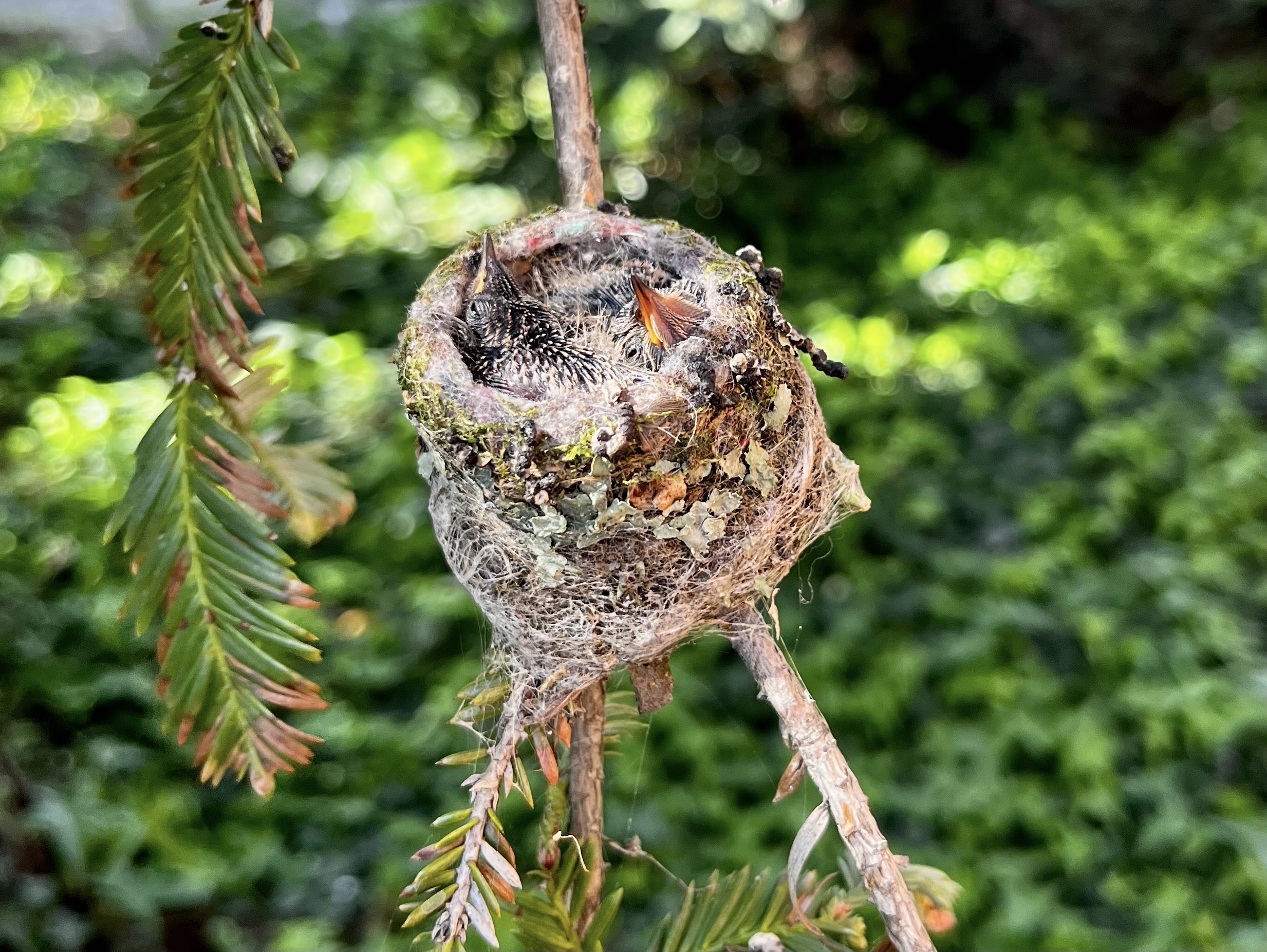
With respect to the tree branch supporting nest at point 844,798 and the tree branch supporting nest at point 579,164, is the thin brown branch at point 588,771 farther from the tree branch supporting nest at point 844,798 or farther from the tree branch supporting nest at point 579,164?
the tree branch supporting nest at point 844,798

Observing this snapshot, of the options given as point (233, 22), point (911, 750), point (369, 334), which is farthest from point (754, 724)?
point (233, 22)

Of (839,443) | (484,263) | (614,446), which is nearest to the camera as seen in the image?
(614,446)

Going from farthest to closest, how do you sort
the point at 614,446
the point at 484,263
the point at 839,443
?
the point at 839,443
the point at 484,263
the point at 614,446

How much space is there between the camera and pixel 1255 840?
163 centimetres

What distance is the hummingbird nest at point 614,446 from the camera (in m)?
0.65

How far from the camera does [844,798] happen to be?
2.25 feet

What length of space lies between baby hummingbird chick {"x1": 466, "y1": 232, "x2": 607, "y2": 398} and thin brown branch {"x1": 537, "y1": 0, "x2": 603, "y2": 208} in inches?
3.9

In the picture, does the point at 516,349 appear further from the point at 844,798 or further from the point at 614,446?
the point at 844,798

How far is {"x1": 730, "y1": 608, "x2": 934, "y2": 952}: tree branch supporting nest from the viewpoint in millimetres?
685

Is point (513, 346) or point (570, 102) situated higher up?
point (570, 102)

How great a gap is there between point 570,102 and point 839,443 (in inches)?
68.2

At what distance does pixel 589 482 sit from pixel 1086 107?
141 inches

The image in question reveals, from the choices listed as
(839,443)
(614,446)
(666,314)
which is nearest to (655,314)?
(666,314)

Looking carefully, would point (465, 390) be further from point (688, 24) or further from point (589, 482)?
point (688, 24)
